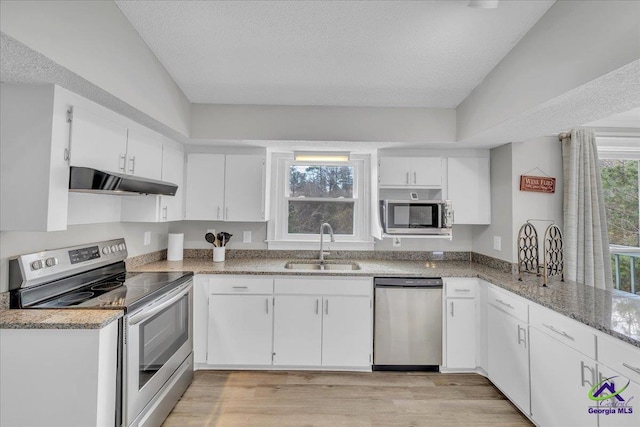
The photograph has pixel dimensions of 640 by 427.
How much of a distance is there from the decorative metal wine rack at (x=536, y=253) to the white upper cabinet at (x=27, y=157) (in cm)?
323

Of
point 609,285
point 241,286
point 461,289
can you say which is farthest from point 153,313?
point 609,285

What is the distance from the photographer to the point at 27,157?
58.8 inches

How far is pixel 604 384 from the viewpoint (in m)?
1.44

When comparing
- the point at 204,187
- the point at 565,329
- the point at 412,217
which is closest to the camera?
the point at 565,329

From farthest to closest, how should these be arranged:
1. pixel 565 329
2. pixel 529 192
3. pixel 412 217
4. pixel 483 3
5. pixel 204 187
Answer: pixel 204 187
pixel 412 217
pixel 529 192
pixel 565 329
pixel 483 3

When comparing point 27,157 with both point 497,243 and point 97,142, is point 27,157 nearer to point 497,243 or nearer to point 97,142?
point 97,142

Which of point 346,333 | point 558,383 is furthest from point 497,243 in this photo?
point 346,333

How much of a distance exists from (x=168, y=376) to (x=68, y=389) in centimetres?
72

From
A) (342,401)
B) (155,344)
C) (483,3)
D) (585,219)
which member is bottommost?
(342,401)

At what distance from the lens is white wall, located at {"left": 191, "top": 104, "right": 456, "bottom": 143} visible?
2803 millimetres

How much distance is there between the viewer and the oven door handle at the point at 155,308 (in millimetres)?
1697

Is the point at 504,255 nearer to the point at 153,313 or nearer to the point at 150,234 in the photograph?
the point at 153,313

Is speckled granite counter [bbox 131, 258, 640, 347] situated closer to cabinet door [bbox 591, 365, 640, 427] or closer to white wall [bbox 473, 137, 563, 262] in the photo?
cabinet door [bbox 591, 365, 640, 427]

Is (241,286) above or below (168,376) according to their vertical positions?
above
